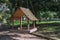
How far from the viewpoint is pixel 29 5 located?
38125 mm

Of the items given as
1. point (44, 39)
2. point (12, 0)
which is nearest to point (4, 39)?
point (44, 39)

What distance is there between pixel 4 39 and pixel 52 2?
1001 inches

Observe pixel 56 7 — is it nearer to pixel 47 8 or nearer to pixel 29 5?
pixel 47 8

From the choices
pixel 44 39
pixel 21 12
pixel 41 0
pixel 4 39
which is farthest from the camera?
pixel 41 0

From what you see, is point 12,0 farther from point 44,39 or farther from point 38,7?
point 44,39

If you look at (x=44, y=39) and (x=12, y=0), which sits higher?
(x=12, y=0)

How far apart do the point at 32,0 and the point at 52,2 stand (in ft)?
11.3

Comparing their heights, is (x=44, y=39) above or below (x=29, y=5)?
below

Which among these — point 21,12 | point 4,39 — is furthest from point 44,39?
point 21,12

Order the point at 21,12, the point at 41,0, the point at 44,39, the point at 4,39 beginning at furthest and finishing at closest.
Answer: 1. the point at 41,0
2. the point at 21,12
3. the point at 44,39
4. the point at 4,39

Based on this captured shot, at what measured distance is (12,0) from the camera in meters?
37.3

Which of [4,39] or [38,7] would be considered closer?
[4,39]

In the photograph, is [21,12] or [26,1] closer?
[21,12]

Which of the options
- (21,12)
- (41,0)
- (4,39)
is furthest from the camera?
(41,0)
